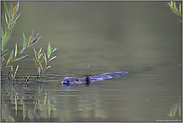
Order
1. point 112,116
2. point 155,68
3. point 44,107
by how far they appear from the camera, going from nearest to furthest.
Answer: point 112,116, point 44,107, point 155,68

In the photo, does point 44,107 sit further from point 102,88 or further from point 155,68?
point 155,68

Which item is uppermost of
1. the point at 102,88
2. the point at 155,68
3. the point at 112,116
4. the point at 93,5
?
the point at 93,5

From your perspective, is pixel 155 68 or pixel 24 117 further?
pixel 155 68

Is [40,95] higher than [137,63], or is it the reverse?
[137,63]

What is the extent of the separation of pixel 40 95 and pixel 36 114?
1.90m

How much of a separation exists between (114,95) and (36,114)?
2668 millimetres

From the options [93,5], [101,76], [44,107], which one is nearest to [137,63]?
[101,76]

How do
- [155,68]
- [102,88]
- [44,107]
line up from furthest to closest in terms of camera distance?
[155,68] < [102,88] < [44,107]

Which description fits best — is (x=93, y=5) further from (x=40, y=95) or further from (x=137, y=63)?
(x=40, y=95)

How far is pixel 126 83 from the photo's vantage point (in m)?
11.7

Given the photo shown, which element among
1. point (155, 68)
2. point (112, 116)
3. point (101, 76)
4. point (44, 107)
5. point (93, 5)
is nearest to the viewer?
point (112, 116)

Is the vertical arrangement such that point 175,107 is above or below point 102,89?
below

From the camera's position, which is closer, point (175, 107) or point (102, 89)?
point (175, 107)

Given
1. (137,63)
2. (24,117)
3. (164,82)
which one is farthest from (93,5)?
(24,117)
